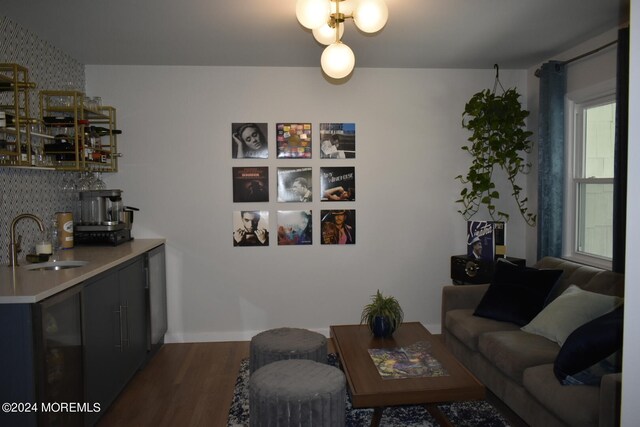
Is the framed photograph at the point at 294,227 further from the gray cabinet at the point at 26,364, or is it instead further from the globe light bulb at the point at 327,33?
the gray cabinet at the point at 26,364

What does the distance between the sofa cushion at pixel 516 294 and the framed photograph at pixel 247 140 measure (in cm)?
230

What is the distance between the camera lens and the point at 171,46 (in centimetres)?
370

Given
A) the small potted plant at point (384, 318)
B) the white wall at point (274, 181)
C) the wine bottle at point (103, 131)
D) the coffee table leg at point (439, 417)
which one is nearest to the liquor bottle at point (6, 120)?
the wine bottle at point (103, 131)

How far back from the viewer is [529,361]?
2.65 metres

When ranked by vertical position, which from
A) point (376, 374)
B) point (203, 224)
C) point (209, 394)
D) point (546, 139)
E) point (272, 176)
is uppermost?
point (546, 139)

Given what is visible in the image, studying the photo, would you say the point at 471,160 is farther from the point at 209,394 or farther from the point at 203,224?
the point at 209,394

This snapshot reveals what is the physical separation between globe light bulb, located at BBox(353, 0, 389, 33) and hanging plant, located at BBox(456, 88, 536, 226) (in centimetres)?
204

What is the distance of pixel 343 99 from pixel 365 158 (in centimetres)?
58

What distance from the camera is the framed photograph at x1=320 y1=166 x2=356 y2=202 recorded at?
443 cm

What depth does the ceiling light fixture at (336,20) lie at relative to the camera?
2.34 m

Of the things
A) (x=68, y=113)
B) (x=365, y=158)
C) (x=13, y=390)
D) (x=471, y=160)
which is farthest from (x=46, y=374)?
(x=471, y=160)

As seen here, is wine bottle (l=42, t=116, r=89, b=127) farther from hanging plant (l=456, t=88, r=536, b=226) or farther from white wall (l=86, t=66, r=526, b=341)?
hanging plant (l=456, t=88, r=536, b=226)

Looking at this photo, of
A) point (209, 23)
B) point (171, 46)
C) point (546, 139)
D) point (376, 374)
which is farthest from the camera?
point (546, 139)

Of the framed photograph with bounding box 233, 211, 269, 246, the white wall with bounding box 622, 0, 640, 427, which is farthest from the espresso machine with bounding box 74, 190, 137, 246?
the white wall with bounding box 622, 0, 640, 427
